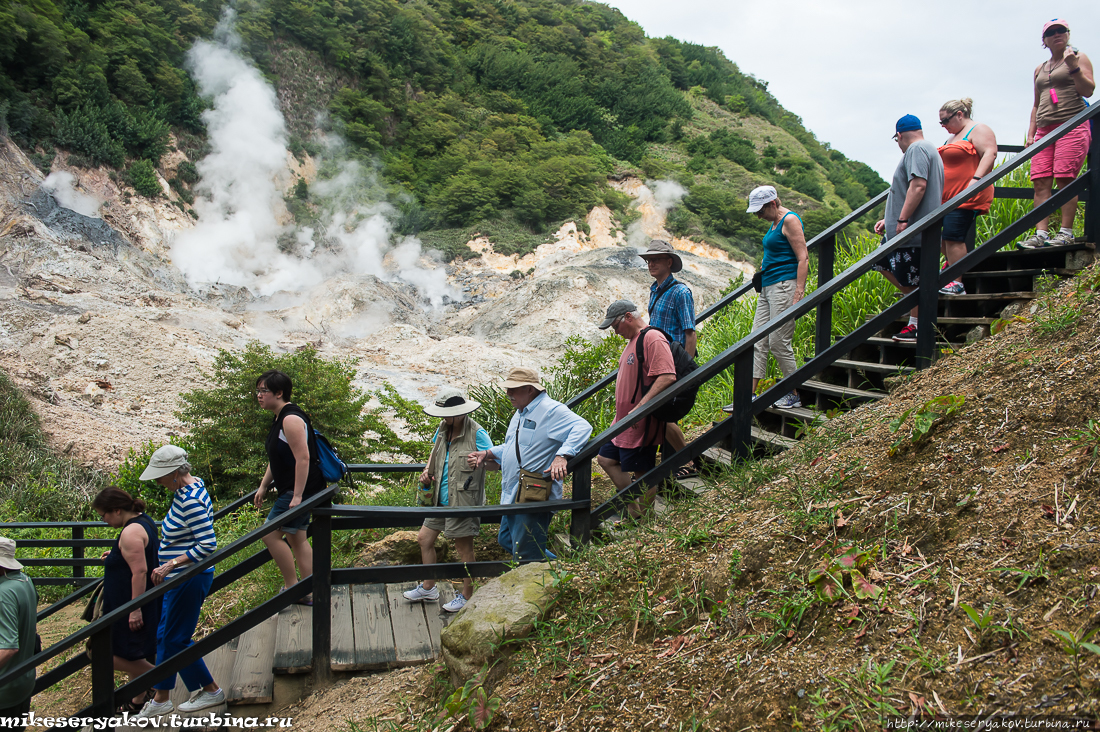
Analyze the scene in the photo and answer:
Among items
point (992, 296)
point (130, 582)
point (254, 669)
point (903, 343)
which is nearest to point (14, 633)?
point (130, 582)

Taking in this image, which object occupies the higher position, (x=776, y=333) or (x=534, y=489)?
(x=776, y=333)

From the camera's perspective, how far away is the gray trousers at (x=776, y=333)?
4562 mm

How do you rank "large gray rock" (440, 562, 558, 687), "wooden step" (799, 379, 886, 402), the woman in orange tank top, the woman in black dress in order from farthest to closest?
the woman in orange tank top < "wooden step" (799, 379, 886, 402) < the woman in black dress < "large gray rock" (440, 562, 558, 687)

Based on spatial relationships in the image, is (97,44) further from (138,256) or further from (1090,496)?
(1090,496)

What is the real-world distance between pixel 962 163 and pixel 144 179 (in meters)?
24.2

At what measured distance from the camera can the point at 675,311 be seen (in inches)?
182

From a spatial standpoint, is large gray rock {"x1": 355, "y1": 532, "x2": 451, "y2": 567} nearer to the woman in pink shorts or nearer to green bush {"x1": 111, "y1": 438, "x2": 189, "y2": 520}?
the woman in pink shorts

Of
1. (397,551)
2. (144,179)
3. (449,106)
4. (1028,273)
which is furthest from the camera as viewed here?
(449,106)

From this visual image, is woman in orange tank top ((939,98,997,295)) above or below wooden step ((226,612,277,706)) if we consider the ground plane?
above

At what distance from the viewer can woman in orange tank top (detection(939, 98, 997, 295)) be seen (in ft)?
16.0

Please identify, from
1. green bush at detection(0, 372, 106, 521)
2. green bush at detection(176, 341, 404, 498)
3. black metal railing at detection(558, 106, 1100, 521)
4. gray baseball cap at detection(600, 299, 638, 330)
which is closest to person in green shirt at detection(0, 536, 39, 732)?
black metal railing at detection(558, 106, 1100, 521)

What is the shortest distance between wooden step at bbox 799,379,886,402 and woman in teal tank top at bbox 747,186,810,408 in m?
0.14

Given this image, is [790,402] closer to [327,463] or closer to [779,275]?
[779,275]

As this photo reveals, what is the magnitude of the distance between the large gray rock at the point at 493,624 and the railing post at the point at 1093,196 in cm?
422
